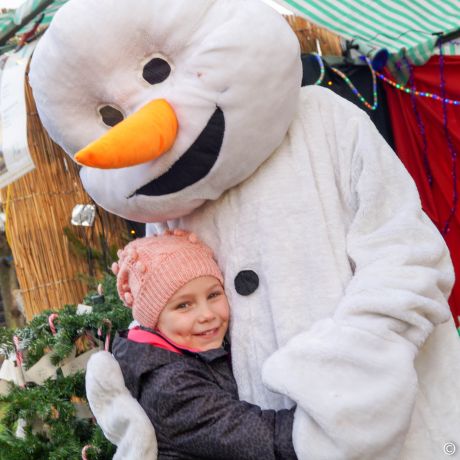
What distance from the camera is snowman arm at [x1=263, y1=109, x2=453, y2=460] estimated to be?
1121mm

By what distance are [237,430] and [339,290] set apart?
34 cm

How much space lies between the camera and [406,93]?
304 centimetres

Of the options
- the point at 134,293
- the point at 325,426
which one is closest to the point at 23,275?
the point at 134,293

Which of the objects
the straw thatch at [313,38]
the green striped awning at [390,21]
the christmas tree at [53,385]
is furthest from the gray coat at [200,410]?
the straw thatch at [313,38]

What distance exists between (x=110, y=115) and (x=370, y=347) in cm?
75

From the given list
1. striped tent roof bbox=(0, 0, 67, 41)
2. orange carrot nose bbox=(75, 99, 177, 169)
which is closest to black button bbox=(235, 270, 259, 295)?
orange carrot nose bbox=(75, 99, 177, 169)

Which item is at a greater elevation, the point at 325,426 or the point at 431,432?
the point at 325,426

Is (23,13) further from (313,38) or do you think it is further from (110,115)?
(313,38)

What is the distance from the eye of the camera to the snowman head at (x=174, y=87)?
1.26 metres

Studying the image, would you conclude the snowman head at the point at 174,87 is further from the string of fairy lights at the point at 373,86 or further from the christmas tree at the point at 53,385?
the string of fairy lights at the point at 373,86

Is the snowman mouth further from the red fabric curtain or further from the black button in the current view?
the red fabric curtain

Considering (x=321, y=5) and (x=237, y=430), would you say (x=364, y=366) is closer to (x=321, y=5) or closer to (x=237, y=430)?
(x=237, y=430)

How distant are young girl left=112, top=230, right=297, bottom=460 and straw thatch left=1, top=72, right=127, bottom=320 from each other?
1507mm

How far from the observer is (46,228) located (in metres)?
2.92
